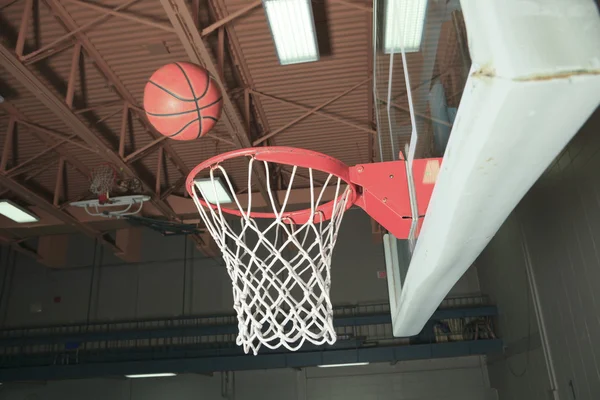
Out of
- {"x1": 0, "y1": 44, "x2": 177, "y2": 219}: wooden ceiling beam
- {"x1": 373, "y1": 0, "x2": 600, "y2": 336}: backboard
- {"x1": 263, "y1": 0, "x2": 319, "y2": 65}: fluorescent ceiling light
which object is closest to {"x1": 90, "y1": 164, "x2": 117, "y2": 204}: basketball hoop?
{"x1": 0, "y1": 44, "x2": 177, "y2": 219}: wooden ceiling beam

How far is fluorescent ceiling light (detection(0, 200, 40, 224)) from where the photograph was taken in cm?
888

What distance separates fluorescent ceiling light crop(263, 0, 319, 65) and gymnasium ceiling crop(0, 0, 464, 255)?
0.42 m

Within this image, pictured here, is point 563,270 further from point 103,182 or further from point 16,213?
point 16,213

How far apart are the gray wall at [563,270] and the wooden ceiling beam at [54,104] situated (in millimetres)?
6105

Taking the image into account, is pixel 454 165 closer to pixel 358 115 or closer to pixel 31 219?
pixel 358 115

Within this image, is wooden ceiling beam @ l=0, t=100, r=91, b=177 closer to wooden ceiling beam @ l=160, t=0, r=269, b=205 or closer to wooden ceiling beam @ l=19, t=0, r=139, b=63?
wooden ceiling beam @ l=19, t=0, r=139, b=63

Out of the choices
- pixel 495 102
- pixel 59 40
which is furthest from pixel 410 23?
pixel 59 40

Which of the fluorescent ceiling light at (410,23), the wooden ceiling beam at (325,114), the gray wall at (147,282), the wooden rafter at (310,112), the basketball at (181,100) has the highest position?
the wooden ceiling beam at (325,114)

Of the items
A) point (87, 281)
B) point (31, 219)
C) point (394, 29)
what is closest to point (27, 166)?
point (31, 219)

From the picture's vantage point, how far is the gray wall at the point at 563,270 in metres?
4.73

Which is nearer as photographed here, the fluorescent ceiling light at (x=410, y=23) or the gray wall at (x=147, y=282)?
the fluorescent ceiling light at (x=410, y=23)

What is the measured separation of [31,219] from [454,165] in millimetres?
10447

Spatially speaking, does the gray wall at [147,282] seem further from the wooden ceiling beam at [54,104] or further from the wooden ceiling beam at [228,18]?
the wooden ceiling beam at [228,18]

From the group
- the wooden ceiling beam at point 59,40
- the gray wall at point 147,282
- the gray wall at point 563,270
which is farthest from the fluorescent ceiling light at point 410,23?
the gray wall at point 147,282
